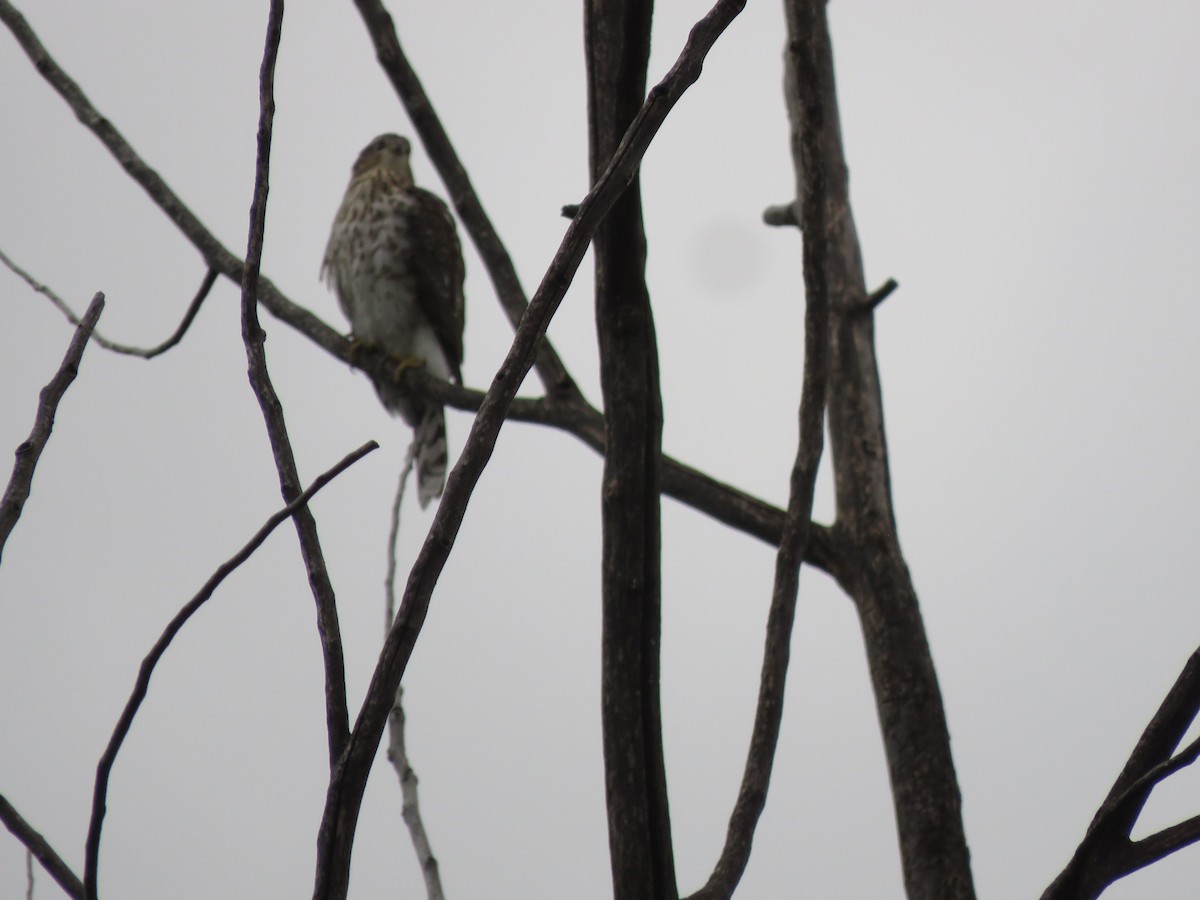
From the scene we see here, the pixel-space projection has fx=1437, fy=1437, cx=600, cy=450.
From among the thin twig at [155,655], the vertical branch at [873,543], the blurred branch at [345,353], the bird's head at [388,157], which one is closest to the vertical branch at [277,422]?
the thin twig at [155,655]

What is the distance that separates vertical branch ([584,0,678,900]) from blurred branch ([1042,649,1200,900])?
0.37 m

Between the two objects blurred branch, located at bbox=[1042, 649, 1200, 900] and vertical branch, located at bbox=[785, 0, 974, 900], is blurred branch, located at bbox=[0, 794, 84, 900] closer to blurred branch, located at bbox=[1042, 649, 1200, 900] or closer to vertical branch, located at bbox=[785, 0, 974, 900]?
blurred branch, located at bbox=[1042, 649, 1200, 900]

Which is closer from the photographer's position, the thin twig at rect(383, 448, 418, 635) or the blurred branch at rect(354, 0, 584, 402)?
the thin twig at rect(383, 448, 418, 635)

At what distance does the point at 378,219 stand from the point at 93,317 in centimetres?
523

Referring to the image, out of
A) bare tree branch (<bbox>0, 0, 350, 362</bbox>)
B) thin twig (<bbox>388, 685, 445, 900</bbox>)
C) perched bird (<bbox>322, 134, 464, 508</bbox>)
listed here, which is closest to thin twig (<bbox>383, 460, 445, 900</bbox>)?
thin twig (<bbox>388, 685, 445, 900</bbox>)

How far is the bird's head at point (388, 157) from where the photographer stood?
6.88 metres

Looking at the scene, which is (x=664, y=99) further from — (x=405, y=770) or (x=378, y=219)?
(x=378, y=219)

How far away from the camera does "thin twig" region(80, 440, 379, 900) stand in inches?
39.6

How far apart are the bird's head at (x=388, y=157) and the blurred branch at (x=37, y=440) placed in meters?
5.68

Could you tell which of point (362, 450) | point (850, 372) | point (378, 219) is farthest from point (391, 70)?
point (378, 219)

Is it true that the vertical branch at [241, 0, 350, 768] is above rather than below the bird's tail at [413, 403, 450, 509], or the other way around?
below

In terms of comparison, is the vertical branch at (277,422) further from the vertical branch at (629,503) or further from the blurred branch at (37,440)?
the vertical branch at (629,503)

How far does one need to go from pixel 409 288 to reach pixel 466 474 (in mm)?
5277

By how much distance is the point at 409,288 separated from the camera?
6.20 m
